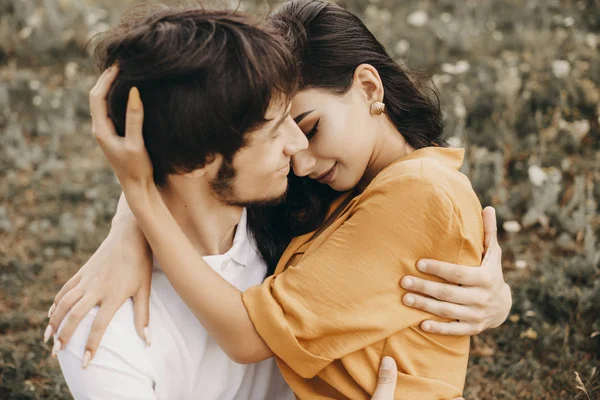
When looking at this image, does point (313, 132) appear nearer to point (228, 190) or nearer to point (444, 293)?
point (228, 190)

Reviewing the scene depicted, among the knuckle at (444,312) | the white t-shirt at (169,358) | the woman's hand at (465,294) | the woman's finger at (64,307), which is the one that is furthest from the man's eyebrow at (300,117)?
the woman's finger at (64,307)

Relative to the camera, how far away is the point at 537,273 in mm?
3701

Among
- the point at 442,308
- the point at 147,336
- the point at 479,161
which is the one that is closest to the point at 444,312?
the point at 442,308

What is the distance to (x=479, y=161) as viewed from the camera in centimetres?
436

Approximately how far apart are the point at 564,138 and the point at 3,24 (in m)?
5.35

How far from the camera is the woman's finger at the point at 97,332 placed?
1.82 metres

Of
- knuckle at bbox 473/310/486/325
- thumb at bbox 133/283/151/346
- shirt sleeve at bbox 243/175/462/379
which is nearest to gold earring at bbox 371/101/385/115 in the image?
shirt sleeve at bbox 243/175/462/379

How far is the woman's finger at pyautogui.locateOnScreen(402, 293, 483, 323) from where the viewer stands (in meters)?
1.88

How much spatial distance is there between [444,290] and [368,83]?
789mm

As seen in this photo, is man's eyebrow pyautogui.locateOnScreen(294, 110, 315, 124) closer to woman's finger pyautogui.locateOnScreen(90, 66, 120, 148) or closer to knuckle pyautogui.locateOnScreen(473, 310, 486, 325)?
woman's finger pyautogui.locateOnScreen(90, 66, 120, 148)

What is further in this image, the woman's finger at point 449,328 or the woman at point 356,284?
the woman's finger at point 449,328

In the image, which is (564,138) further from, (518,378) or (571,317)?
(518,378)

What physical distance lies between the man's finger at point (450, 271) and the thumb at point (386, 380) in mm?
281

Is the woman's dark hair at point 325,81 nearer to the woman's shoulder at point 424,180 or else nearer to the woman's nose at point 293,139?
the woman's nose at point 293,139
